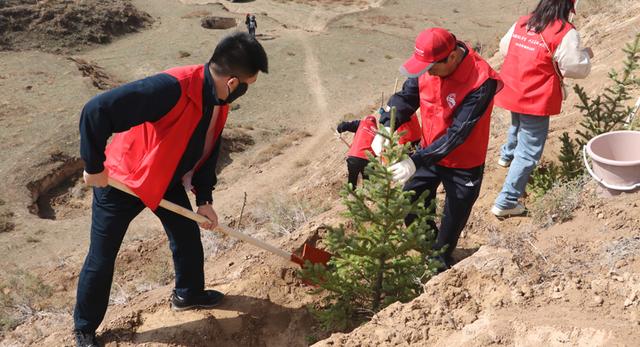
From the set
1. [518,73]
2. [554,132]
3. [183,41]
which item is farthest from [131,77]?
[518,73]

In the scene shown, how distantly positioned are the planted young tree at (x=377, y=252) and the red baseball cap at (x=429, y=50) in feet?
1.42

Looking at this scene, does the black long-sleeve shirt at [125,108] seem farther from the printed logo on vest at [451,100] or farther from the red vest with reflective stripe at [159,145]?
the printed logo on vest at [451,100]

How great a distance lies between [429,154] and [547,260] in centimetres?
85

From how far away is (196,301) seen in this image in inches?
154

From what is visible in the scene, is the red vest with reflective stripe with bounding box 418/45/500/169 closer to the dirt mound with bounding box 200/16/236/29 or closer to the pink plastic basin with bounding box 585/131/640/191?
the pink plastic basin with bounding box 585/131/640/191

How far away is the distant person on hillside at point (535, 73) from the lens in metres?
3.99

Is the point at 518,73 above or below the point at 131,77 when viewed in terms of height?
above

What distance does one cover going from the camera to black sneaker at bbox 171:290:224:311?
388cm

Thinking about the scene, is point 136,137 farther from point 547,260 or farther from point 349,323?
point 547,260

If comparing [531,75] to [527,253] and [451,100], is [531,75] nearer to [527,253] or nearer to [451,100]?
[451,100]

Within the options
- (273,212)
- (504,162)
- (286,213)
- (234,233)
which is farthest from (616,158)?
(273,212)

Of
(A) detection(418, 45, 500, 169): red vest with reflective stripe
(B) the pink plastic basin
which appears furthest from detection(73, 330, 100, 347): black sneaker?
(B) the pink plastic basin

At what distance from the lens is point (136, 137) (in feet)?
10.5

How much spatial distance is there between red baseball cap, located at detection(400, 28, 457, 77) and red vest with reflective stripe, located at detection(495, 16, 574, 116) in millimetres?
1202
